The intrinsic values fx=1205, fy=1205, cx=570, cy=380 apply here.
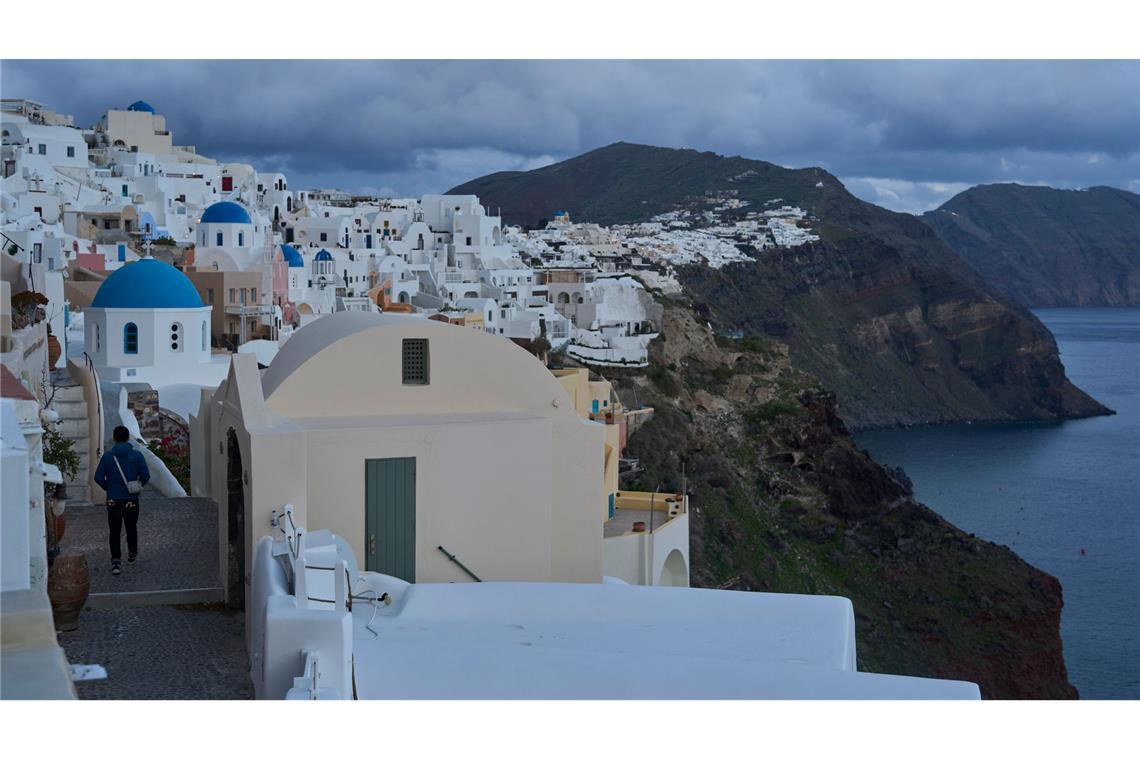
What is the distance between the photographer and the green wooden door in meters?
7.02

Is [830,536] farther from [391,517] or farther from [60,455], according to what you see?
[391,517]

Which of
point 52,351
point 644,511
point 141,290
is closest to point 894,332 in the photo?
point 141,290

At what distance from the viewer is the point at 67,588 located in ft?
18.9

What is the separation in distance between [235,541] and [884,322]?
76118mm

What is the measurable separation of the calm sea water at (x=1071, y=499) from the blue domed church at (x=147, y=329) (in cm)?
2158

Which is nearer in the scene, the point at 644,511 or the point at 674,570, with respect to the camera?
the point at 674,570

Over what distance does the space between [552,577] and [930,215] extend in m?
122

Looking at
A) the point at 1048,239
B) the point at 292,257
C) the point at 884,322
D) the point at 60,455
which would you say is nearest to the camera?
the point at 60,455

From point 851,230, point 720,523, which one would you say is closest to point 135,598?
point 720,523

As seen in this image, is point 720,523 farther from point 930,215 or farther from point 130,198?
point 930,215

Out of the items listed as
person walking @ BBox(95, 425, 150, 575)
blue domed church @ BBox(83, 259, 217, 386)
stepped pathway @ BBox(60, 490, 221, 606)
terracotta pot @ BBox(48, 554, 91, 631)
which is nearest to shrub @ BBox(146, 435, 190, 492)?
stepped pathway @ BBox(60, 490, 221, 606)

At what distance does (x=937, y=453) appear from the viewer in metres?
61.2

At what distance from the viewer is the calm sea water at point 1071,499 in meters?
33.1

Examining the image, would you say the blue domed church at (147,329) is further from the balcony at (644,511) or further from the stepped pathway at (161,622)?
the stepped pathway at (161,622)
